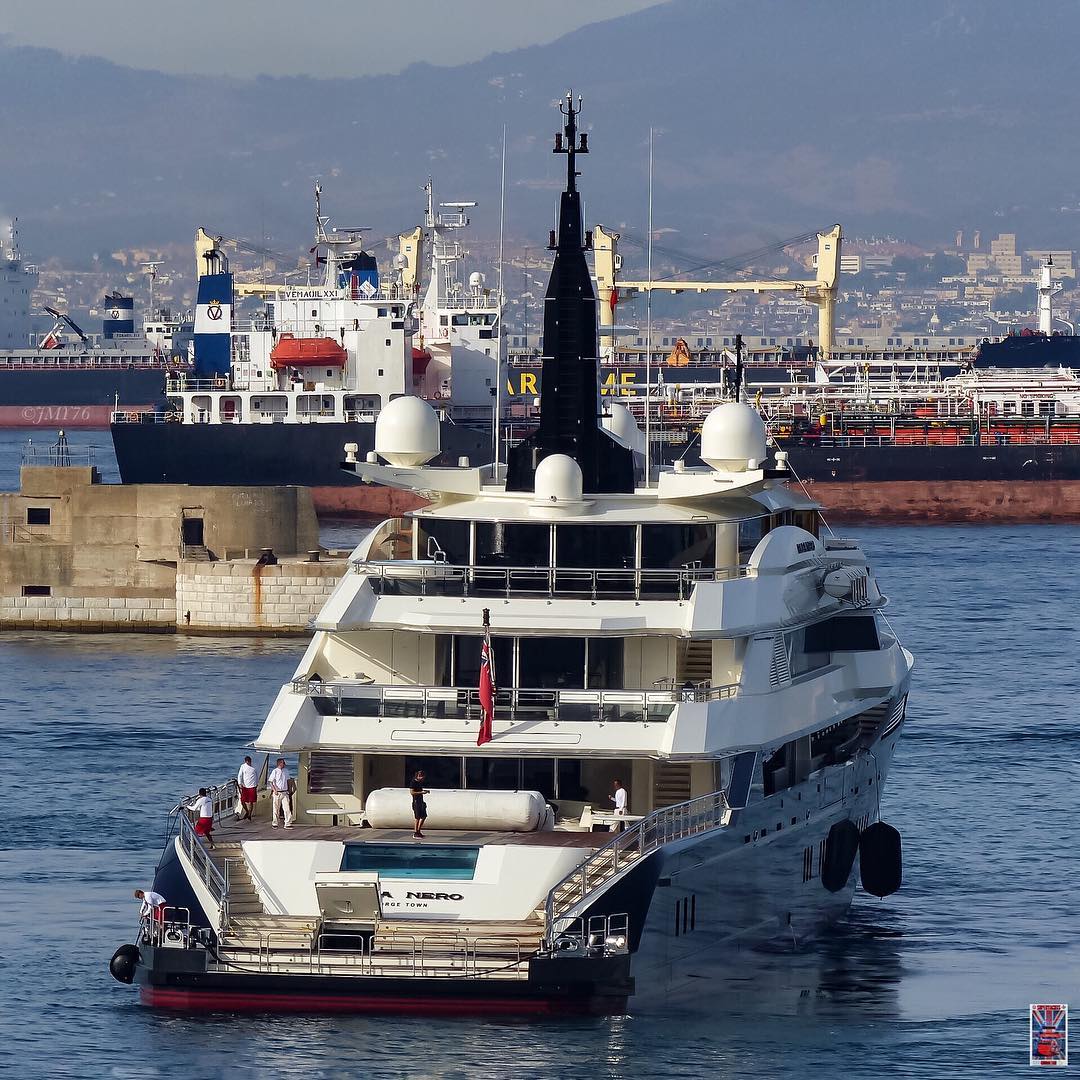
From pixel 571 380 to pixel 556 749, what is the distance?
23.2ft

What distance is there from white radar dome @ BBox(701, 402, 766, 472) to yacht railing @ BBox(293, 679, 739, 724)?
11.4 ft

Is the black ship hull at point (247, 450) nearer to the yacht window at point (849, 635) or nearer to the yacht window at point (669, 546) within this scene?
the yacht window at point (849, 635)

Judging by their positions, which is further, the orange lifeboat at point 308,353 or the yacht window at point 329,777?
the orange lifeboat at point 308,353

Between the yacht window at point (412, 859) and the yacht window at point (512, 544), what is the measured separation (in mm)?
4730

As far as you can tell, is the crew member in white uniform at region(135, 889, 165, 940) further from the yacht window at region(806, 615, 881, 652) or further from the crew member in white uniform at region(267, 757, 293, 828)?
the yacht window at region(806, 615, 881, 652)

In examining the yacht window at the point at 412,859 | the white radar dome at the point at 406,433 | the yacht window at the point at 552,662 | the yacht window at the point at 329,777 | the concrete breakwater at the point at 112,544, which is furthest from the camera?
the concrete breakwater at the point at 112,544

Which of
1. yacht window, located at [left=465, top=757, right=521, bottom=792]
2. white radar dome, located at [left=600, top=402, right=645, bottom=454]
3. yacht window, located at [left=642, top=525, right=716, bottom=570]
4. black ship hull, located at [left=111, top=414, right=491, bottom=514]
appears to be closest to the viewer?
yacht window, located at [left=465, top=757, right=521, bottom=792]

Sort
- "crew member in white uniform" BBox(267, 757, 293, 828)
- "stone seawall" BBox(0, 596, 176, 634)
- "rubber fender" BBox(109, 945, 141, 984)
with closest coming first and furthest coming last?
"rubber fender" BBox(109, 945, 141, 984) → "crew member in white uniform" BBox(267, 757, 293, 828) → "stone seawall" BBox(0, 596, 176, 634)

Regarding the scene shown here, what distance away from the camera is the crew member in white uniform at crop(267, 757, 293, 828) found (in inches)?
1063

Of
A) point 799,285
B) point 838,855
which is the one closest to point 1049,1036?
point 838,855

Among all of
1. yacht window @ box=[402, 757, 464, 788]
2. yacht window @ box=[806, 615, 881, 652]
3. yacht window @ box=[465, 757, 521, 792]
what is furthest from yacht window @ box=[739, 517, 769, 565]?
yacht window @ box=[402, 757, 464, 788]

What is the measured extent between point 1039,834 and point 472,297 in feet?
311

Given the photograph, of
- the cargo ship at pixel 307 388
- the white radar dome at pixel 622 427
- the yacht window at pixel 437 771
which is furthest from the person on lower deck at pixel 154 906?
the cargo ship at pixel 307 388

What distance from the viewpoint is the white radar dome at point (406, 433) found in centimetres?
3005
